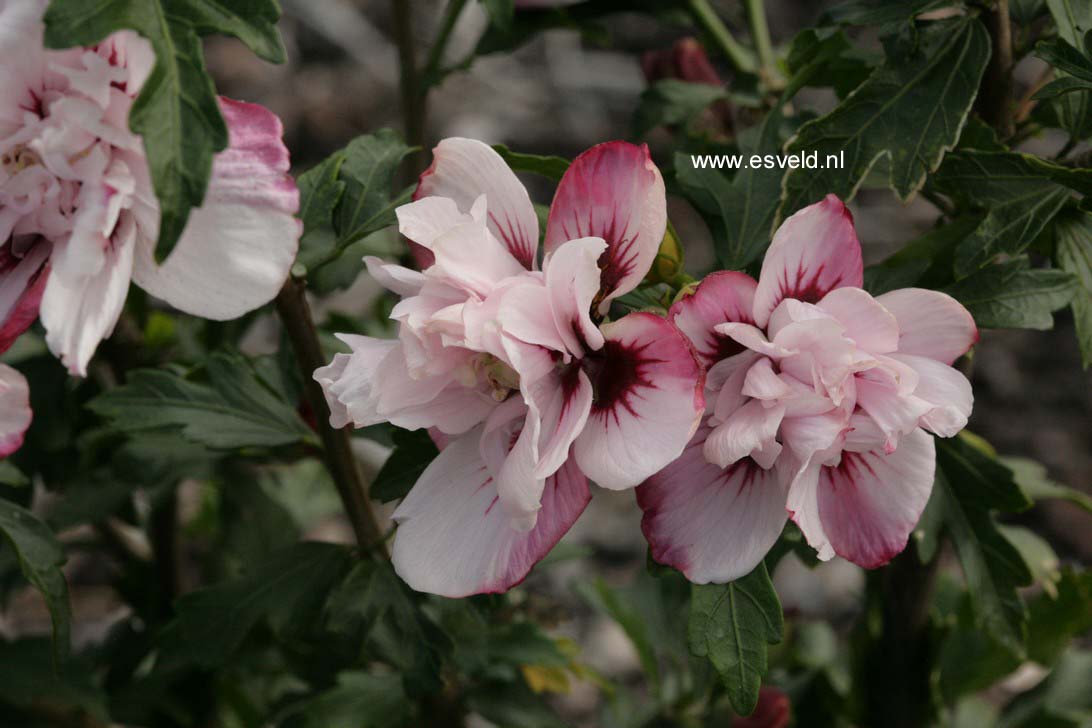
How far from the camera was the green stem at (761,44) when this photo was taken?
105cm

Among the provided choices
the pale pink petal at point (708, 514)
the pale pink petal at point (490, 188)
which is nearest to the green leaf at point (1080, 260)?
the pale pink petal at point (708, 514)

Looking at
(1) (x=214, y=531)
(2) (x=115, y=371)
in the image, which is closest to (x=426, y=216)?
(2) (x=115, y=371)

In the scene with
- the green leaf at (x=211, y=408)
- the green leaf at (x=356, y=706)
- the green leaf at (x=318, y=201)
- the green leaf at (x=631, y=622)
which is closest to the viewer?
the green leaf at (x=318, y=201)

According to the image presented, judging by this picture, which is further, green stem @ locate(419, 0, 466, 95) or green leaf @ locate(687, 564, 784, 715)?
green stem @ locate(419, 0, 466, 95)

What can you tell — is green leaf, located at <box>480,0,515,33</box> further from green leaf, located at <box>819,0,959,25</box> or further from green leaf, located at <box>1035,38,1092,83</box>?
green leaf, located at <box>1035,38,1092,83</box>

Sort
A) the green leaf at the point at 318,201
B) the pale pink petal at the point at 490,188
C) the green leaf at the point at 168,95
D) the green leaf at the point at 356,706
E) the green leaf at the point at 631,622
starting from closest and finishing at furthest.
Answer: the green leaf at the point at 168,95 < the pale pink petal at the point at 490,188 < the green leaf at the point at 318,201 < the green leaf at the point at 356,706 < the green leaf at the point at 631,622

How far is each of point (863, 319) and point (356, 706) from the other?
60 centimetres

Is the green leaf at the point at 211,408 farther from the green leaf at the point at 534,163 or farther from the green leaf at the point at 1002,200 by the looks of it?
the green leaf at the point at 1002,200

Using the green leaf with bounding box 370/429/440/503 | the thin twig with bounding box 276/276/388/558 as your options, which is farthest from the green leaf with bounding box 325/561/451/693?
the green leaf with bounding box 370/429/440/503

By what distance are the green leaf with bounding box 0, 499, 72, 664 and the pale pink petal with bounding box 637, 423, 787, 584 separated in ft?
1.24

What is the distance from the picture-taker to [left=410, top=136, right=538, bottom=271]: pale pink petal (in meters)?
0.59

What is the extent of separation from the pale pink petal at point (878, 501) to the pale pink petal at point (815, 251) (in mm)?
93

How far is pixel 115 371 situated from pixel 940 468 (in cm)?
73

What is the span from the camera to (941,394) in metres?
0.56
